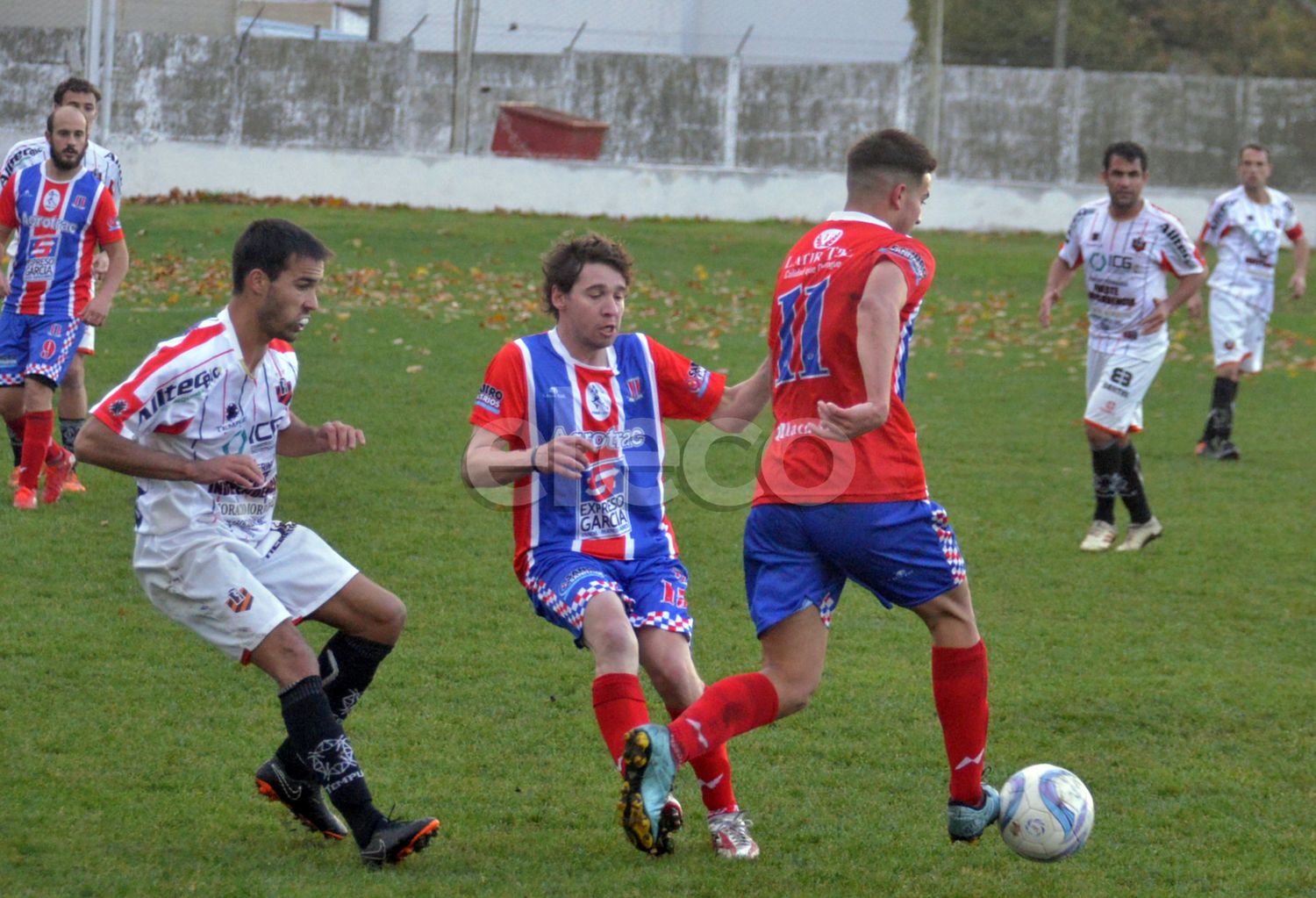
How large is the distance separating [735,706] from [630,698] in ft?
1.03

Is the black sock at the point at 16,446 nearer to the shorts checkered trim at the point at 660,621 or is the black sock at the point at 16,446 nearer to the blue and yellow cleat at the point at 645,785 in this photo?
the shorts checkered trim at the point at 660,621

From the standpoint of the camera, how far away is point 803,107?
27562mm

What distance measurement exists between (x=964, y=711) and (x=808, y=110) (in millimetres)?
24378

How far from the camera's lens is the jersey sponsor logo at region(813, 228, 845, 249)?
13.6ft

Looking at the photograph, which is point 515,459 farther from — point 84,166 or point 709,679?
point 84,166

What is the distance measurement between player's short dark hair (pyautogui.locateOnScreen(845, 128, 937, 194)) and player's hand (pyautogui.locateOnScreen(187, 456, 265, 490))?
1760 mm

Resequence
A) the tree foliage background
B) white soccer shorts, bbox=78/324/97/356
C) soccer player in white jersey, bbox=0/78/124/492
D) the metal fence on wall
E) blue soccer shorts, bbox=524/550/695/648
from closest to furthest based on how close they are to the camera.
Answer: blue soccer shorts, bbox=524/550/695/648 < soccer player in white jersey, bbox=0/78/124/492 < white soccer shorts, bbox=78/324/97/356 < the metal fence on wall < the tree foliage background

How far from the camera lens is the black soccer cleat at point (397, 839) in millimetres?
3980

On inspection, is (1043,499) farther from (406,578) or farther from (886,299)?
(886,299)

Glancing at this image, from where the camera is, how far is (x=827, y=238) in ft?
13.7

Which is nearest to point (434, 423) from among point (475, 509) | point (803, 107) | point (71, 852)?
point (475, 509)

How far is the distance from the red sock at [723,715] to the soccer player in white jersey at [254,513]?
0.70m

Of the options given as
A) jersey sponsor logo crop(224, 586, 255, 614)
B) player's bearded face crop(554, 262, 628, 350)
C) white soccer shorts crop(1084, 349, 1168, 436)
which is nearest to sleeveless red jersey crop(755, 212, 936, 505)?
player's bearded face crop(554, 262, 628, 350)

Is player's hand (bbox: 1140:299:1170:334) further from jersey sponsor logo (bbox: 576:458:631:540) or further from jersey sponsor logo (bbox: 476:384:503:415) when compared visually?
jersey sponsor logo (bbox: 476:384:503:415)
